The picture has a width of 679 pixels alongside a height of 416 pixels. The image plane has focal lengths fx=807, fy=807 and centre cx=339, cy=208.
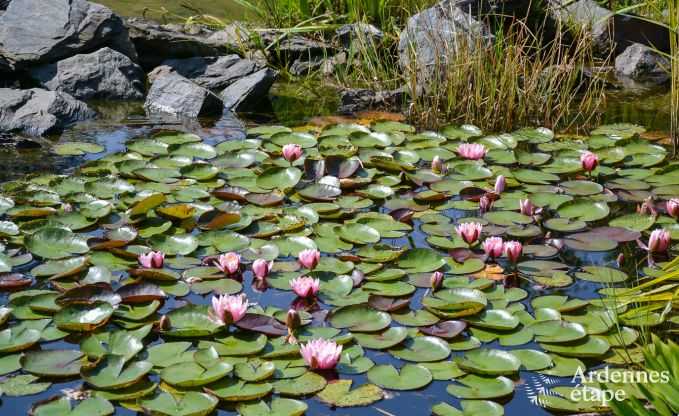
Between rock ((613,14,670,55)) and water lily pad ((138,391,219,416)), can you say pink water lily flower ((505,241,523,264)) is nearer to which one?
water lily pad ((138,391,219,416))

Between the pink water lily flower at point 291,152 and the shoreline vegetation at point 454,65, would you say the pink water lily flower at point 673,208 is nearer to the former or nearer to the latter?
the shoreline vegetation at point 454,65

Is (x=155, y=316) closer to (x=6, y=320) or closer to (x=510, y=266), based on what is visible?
(x=6, y=320)

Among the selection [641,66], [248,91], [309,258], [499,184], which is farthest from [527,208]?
[641,66]

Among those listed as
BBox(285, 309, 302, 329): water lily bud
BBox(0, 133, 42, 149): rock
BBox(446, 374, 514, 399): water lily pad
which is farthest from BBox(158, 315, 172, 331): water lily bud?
BBox(0, 133, 42, 149): rock

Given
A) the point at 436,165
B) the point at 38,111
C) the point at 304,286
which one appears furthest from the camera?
the point at 38,111

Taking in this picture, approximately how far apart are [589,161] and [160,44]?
4281 mm

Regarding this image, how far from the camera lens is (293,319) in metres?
2.95

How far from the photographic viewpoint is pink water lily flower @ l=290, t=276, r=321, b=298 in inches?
125

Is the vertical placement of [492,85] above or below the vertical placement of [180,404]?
above

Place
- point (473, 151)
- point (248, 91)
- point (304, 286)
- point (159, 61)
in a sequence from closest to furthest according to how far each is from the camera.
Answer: point (304, 286) → point (473, 151) → point (248, 91) → point (159, 61)

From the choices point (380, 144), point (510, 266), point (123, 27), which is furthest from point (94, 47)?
point (510, 266)

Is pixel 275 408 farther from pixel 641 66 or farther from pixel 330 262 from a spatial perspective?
pixel 641 66

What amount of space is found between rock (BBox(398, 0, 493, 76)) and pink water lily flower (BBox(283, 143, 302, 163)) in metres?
1.49

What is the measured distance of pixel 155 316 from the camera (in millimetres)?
3072
